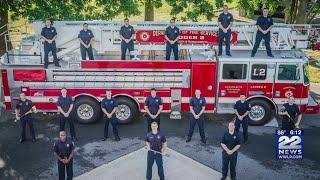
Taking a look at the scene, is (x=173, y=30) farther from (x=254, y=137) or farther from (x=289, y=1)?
(x=289, y=1)

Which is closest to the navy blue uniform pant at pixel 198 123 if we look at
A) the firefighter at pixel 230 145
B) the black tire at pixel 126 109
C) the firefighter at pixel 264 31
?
the black tire at pixel 126 109

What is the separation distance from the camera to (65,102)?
13.5 metres

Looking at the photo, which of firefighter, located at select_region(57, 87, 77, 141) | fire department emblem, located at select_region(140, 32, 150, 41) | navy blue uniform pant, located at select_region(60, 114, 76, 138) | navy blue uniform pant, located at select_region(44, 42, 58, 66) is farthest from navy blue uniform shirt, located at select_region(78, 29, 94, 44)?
navy blue uniform pant, located at select_region(60, 114, 76, 138)

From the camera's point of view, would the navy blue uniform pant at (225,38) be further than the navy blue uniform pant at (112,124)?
Yes

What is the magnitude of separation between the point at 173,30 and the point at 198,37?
1017mm

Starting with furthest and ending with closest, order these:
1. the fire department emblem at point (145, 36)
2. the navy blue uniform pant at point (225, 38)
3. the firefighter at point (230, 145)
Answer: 1. the fire department emblem at point (145, 36)
2. the navy blue uniform pant at point (225, 38)
3. the firefighter at point (230, 145)

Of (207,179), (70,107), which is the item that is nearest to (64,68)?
(70,107)

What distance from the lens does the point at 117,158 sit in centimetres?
1302

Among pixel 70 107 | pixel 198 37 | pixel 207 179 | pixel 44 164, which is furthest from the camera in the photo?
pixel 198 37

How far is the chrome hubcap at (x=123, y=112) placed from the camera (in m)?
15.3

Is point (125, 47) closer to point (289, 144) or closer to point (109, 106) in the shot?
point (109, 106)

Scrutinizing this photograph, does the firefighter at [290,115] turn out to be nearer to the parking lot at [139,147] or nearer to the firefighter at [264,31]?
the parking lot at [139,147]

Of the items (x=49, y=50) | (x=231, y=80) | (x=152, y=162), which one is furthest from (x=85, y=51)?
(x=152, y=162)

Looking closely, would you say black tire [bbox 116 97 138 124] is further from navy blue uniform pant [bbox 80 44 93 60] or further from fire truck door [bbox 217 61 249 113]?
fire truck door [bbox 217 61 249 113]
